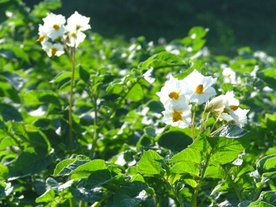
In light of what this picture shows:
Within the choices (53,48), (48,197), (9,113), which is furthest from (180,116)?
(9,113)

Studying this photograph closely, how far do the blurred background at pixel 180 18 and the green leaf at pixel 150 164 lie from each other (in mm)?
10321

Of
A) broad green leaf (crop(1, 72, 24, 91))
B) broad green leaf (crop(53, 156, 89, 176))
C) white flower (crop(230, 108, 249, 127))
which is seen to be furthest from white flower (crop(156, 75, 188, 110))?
broad green leaf (crop(1, 72, 24, 91))

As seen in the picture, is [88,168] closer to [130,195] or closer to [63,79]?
[130,195]

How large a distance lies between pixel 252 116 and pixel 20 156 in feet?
3.04

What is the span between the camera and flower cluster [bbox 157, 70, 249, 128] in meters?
1.50

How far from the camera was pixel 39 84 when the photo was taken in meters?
2.73

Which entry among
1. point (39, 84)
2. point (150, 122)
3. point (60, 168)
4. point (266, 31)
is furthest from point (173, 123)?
point (266, 31)

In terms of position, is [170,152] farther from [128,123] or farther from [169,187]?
[128,123]

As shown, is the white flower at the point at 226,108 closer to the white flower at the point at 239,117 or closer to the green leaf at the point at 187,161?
the white flower at the point at 239,117

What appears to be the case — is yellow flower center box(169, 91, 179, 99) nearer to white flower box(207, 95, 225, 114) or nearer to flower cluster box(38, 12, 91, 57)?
white flower box(207, 95, 225, 114)

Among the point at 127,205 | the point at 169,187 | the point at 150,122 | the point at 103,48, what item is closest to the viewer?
the point at 127,205

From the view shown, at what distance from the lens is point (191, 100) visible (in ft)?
4.93

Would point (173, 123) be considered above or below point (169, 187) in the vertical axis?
above

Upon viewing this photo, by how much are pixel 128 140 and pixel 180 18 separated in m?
11.7
